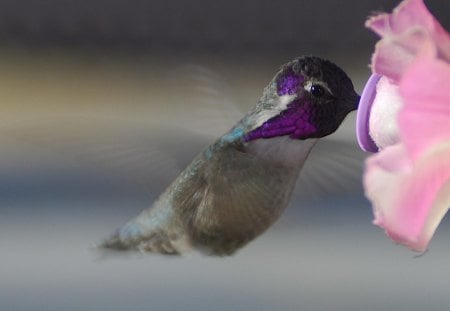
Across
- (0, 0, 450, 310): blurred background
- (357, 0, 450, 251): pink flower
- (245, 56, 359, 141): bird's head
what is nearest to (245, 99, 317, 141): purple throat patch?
(245, 56, 359, 141): bird's head

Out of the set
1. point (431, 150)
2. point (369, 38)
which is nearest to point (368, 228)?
point (369, 38)

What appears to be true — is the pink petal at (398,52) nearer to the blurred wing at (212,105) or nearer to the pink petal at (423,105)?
the pink petal at (423,105)

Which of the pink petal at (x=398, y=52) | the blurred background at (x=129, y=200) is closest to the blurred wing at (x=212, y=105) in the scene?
the pink petal at (x=398, y=52)

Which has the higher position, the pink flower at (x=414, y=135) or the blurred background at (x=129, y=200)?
the blurred background at (x=129, y=200)

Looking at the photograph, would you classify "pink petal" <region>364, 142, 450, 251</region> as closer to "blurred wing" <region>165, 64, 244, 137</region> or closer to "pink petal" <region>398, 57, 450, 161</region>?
"pink petal" <region>398, 57, 450, 161</region>

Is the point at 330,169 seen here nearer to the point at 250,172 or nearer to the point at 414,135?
the point at 250,172

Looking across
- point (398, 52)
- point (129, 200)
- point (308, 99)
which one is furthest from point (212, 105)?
point (129, 200)
